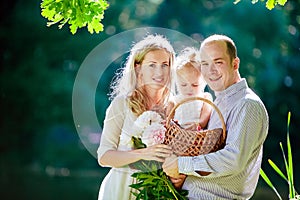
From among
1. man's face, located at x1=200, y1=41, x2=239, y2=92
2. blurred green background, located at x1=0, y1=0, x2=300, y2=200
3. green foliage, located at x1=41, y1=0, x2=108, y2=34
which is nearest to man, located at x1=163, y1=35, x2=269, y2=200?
man's face, located at x1=200, y1=41, x2=239, y2=92

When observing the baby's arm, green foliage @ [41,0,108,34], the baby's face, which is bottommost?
the baby's arm

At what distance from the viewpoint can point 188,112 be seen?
81.5 inches

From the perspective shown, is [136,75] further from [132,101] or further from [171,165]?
[171,165]

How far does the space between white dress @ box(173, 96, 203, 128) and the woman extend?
41 millimetres

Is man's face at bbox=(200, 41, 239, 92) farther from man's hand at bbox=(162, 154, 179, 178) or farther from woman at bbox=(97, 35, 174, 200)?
man's hand at bbox=(162, 154, 179, 178)

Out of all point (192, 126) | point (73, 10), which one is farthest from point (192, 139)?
point (73, 10)

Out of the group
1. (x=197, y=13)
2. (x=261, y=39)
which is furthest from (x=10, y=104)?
(x=261, y=39)

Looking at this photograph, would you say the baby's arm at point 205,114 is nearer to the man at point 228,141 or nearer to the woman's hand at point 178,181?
the man at point 228,141

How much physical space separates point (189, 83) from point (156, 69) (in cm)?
11

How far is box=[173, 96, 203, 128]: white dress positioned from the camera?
206 centimetres

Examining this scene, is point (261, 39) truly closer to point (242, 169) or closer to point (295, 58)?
point (295, 58)

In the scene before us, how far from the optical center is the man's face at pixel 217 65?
6.59 feet

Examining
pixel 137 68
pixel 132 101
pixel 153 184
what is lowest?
pixel 153 184

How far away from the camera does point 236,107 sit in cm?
199
